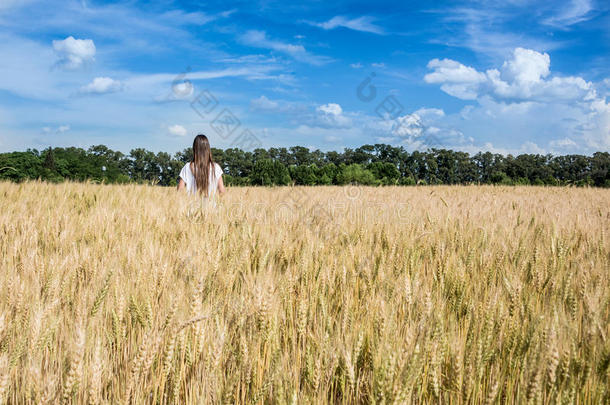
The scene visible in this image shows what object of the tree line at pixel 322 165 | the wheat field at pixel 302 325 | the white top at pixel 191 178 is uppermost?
the tree line at pixel 322 165

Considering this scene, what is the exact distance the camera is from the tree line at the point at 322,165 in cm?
3972

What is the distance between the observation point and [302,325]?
1.35m

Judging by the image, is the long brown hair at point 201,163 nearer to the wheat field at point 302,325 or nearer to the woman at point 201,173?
the woman at point 201,173

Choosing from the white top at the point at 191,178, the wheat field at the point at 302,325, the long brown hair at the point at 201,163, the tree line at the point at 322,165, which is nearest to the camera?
the wheat field at the point at 302,325

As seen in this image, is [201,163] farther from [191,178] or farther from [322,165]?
[322,165]

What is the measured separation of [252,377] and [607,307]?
5.24 feet

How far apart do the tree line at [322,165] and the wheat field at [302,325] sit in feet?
93.4

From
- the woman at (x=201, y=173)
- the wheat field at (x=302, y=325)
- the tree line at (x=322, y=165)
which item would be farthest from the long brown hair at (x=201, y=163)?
the tree line at (x=322, y=165)

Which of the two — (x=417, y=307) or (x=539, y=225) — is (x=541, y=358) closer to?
(x=417, y=307)

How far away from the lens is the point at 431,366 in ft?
3.64

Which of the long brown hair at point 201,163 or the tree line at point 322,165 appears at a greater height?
the tree line at point 322,165

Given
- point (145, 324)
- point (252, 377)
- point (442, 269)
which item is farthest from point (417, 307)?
Result: point (145, 324)

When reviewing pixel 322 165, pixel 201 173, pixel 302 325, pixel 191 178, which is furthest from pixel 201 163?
pixel 322 165

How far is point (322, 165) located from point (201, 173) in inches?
2228
